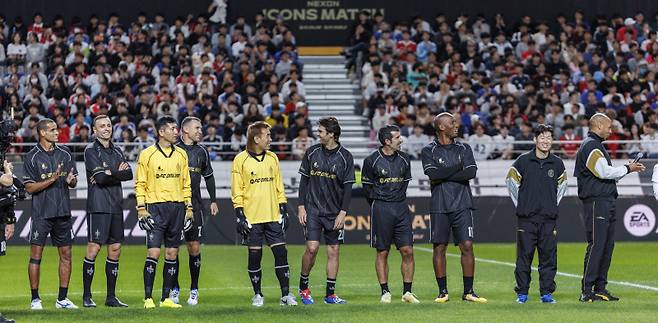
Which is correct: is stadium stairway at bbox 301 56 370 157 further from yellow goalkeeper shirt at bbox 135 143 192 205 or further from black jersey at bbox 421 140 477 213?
yellow goalkeeper shirt at bbox 135 143 192 205

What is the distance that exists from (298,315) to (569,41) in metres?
25.9

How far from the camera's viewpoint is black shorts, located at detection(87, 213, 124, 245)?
51.1ft

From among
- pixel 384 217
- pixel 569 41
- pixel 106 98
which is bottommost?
pixel 384 217

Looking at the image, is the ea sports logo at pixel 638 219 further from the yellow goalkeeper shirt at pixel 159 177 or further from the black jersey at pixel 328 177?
the yellow goalkeeper shirt at pixel 159 177

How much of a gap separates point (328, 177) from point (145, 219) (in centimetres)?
246

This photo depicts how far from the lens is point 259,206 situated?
1555 centimetres

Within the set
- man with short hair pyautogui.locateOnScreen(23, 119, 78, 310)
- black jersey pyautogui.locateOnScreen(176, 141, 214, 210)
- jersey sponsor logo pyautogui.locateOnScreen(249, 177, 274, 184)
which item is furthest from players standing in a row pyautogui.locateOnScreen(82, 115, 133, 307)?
jersey sponsor logo pyautogui.locateOnScreen(249, 177, 274, 184)

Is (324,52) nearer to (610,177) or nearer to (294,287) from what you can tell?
(294,287)

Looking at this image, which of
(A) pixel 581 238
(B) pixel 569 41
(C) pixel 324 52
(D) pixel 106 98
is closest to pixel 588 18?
(B) pixel 569 41

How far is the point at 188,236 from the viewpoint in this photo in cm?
1647

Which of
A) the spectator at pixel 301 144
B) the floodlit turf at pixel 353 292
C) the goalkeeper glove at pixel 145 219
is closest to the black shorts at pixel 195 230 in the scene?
the floodlit turf at pixel 353 292

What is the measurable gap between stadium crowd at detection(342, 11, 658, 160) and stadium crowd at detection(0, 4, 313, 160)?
2.56 meters

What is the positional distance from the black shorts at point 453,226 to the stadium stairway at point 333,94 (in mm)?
18796

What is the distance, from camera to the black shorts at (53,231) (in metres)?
15.5
